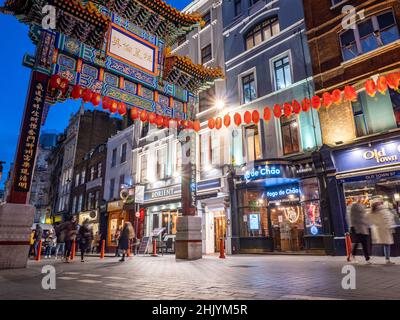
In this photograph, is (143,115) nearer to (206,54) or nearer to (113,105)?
(113,105)

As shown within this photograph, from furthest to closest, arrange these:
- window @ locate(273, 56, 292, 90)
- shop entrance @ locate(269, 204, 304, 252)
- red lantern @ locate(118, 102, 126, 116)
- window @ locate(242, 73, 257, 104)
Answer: window @ locate(242, 73, 257, 104) → window @ locate(273, 56, 292, 90) → shop entrance @ locate(269, 204, 304, 252) → red lantern @ locate(118, 102, 126, 116)

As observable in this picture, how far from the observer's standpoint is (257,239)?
15.7m

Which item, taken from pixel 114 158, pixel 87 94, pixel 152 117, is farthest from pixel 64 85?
pixel 114 158

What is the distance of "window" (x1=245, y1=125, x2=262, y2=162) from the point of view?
1680 cm

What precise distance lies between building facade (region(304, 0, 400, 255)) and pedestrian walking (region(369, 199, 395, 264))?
317 cm

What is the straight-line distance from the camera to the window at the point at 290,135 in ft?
49.9

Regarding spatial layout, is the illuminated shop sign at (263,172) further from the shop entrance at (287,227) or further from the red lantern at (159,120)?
the red lantern at (159,120)

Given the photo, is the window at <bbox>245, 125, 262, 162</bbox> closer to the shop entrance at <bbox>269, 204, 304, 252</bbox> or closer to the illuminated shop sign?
the illuminated shop sign

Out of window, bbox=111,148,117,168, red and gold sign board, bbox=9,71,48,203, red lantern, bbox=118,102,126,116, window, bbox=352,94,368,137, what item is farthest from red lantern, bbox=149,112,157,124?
window, bbox=111,148,117,168

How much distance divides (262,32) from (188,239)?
46.1 ft

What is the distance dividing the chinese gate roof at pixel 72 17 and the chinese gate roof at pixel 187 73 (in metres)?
3.04

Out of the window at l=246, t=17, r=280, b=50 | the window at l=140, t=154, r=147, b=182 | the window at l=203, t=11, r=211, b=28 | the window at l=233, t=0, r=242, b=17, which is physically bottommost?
the window at l=140, t=154, r=147, b=182

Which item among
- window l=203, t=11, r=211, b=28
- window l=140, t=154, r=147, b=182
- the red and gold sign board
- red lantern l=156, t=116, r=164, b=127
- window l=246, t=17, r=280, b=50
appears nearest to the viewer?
the red and gold sign board

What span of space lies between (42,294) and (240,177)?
1309 cm
